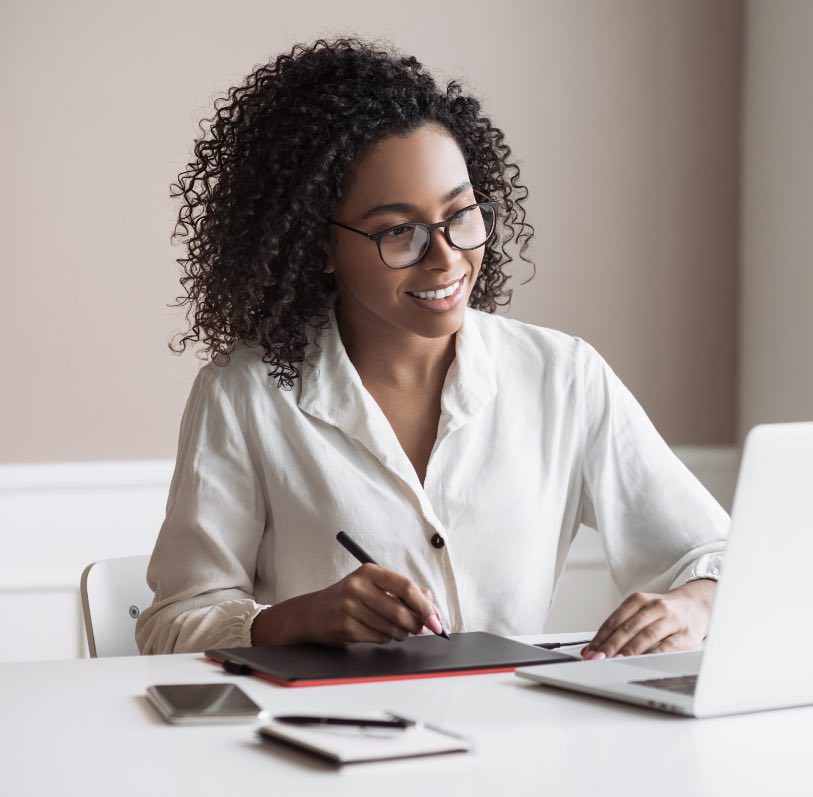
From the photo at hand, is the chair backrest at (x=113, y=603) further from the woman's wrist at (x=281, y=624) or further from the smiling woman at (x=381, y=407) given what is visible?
the woman's wrist at (x=281, y=624)

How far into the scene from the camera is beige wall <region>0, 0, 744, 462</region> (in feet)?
9.06

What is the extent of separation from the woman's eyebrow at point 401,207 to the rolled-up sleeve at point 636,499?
1.14ft

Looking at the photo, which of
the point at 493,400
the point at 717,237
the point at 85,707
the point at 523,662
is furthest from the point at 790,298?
the point at 85,707

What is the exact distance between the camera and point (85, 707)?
1.10 metres

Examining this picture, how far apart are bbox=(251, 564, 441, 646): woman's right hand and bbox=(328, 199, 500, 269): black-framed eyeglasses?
1.67 ft

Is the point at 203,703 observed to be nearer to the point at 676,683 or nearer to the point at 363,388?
the point at 676,683

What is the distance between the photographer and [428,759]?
907 mm

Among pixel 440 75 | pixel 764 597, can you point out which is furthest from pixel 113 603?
pixel 440 75

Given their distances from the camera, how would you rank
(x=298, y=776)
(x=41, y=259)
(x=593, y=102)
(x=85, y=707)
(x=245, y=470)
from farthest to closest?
(x=593, y=102) < (x=41, y=259) < (x=245, y=470) < (x=85, y=707) < (x=298, y=776)

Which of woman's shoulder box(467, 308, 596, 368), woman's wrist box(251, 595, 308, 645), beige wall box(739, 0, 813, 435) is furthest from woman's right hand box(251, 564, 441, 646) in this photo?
beige wall box(739, 0, 813, 435)

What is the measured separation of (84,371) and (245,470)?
1.21 meters

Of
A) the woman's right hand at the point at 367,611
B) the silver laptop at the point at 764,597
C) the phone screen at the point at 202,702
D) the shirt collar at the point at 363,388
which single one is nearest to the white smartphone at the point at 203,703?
the phone screen at the point at 202,702

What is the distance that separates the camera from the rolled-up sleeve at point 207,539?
1.54 m

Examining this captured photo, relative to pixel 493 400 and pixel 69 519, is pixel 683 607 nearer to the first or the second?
pixel 493 400
